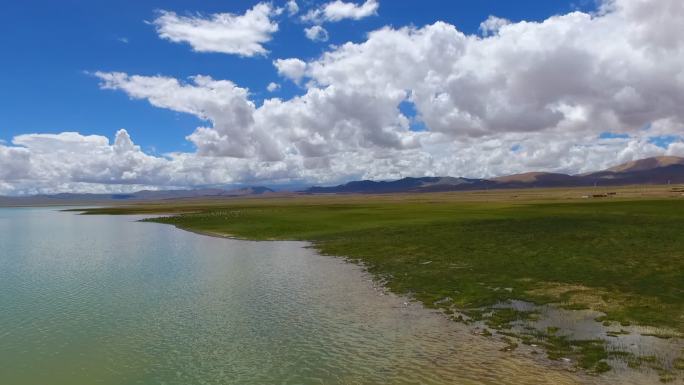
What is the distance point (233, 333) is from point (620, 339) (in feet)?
69.8

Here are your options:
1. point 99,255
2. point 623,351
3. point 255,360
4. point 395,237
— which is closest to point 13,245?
point 99,255

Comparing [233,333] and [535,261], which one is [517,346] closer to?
[233,333]

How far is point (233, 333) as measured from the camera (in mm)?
26781

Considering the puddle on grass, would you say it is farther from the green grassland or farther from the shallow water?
the shallow water

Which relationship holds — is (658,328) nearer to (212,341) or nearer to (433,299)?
(433,299)

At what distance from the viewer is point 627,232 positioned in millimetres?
58625

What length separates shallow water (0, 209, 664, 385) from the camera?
20.5 m


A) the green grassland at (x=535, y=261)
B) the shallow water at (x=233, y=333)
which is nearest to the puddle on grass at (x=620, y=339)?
the green grassland at (x=535, y=261)

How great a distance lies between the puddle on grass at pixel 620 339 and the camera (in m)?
19.2

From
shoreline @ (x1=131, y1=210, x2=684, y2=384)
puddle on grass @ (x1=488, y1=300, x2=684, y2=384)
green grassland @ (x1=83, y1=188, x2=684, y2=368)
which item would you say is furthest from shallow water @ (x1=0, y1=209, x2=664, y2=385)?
green grassland @ (x1=83, y1=188, x2=684, y2=368)

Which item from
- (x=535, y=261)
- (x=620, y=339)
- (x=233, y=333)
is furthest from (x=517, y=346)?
(x=535, y=261)

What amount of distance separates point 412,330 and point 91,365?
17140 millimetres

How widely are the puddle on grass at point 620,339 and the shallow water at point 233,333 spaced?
→ 1934 mm

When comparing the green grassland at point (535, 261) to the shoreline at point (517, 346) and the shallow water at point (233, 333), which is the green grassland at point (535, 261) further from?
the shallow water at point (233, 333)
